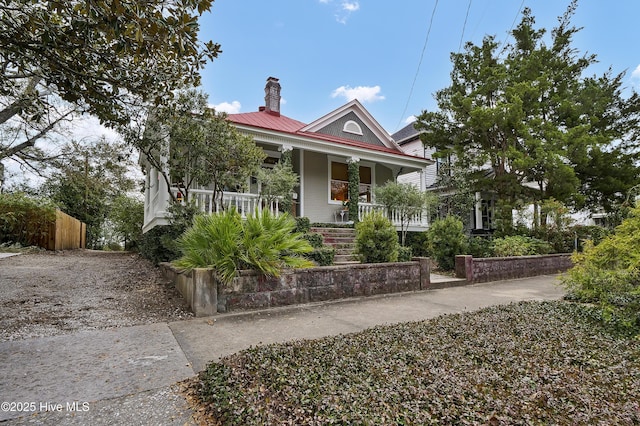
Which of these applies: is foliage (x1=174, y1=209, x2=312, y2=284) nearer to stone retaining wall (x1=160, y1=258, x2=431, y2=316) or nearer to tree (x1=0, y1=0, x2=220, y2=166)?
stone retaining wall (x1=160, y1=258, x2=431, y2=316)

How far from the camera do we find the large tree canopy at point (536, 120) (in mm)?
12078

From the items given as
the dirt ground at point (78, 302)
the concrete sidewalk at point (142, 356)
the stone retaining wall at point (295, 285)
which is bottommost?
the concrete sidewalk at point (142, 356)

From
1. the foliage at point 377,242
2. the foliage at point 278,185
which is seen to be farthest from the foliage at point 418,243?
the foliage at point 278,185

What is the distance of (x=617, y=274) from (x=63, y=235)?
18.5 meters

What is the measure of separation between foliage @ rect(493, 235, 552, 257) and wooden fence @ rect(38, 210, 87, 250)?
16.5 metres

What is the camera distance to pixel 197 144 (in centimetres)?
722

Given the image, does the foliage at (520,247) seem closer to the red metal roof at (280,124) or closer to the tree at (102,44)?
the red metal roof at (280,124)

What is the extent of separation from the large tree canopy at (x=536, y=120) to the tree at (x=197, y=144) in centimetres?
926

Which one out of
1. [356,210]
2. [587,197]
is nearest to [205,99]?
[356,210]

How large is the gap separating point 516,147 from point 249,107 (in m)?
11.4

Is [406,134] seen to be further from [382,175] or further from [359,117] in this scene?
[359,117]

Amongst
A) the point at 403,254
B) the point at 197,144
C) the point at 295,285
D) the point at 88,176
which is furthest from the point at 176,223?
the point at 88,176

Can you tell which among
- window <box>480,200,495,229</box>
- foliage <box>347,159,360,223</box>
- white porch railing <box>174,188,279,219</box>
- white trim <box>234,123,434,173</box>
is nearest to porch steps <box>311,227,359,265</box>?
foliage <box>347,159,360,223</box>

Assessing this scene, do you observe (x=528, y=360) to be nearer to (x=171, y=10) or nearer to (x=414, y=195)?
(x=171, y=10)
